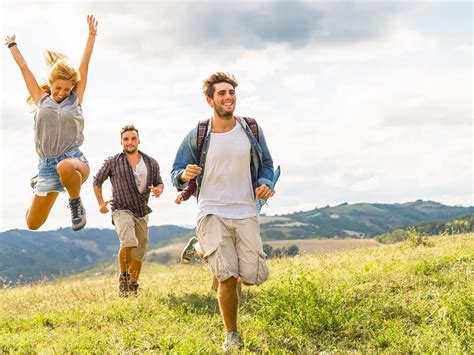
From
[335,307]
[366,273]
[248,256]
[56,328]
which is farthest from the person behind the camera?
[366,273]

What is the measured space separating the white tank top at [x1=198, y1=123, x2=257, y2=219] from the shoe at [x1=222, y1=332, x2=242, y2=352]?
1.40 meters

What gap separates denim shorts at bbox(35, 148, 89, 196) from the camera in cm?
806

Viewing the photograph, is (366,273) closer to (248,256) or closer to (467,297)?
(467,297)

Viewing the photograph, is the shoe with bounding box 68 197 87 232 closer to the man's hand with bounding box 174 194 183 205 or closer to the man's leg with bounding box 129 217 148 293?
the man's hand with bounding box 174 194 183 205

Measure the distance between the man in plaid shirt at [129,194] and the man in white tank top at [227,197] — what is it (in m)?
3.95

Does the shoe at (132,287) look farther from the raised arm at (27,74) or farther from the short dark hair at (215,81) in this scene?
the short dark hair at (215,81)

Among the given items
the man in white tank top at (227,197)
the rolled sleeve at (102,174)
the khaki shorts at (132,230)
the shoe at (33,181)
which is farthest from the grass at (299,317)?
the rolled sleeve at (102,174)

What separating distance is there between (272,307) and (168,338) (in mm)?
1456

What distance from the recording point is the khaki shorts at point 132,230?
34.5 feet

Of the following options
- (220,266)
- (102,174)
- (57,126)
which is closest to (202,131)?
(220,266)

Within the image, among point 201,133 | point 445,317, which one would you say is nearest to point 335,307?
point 445,317

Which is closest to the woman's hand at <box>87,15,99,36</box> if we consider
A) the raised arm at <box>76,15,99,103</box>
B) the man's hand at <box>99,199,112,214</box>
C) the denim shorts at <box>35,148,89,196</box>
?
the raised arm at <box>76,15,99,103</box>

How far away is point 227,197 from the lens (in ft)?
22.0

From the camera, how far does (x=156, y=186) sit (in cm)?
1085
